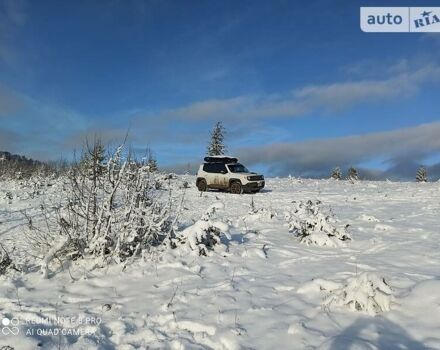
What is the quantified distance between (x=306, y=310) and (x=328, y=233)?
405cm

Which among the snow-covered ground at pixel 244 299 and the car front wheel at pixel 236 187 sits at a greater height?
the car front wheel at pixel 236 187

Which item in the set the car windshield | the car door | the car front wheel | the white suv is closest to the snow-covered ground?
the white suv

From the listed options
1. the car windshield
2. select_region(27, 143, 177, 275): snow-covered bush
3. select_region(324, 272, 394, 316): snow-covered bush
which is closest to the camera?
select_region(324, 272, 394, 316): snow-covered bush

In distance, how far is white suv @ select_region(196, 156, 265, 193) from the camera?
24.9 m

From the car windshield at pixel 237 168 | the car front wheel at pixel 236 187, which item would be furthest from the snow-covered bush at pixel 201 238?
the car windshield at pixel 237 168

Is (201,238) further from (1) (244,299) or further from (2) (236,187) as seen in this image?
(2) (236,187)

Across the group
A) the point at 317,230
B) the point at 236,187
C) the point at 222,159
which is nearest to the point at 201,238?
the point at 317,230

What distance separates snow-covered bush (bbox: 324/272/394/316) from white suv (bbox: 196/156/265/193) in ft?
61.8

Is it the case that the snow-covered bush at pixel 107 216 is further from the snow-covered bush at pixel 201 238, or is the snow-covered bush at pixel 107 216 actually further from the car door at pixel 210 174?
the car door at pixel 210 174

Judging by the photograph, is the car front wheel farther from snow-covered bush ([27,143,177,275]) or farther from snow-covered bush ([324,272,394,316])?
snow-covered bush ([324,272,394,316])

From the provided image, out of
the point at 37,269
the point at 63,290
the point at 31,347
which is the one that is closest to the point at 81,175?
the point at 37,269

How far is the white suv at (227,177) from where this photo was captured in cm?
2492

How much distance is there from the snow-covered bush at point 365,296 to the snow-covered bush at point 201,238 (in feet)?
10.6

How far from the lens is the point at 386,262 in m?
7.64
